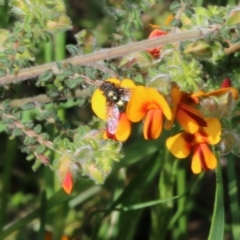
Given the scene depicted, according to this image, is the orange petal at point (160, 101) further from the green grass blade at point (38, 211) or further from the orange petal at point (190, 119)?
the green grass blade at point (38, 211)

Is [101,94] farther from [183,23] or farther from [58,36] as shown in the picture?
[58,36]

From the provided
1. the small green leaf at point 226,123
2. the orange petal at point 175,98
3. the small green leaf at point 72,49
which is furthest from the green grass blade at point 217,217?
the small green leaf at point 72,49

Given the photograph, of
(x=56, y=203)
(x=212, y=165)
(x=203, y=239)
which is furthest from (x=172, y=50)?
(x=203, y=239)

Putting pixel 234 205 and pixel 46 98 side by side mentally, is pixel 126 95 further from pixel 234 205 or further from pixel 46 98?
pixel 234 205

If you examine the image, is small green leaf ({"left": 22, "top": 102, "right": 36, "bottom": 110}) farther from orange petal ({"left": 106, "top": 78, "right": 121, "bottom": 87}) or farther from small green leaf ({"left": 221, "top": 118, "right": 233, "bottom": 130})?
small green leaf ({"left": 221, "top": 118, "right": 233, "bottom": 130})

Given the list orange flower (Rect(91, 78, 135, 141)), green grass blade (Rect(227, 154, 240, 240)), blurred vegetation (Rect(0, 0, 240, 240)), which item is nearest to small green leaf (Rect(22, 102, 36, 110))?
blurred vegetation (Rect(0, 0, 240, 240))

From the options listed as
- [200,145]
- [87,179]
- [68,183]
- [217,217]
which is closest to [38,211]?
[87,179]

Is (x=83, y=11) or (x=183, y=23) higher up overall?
(x=183, y=23)
